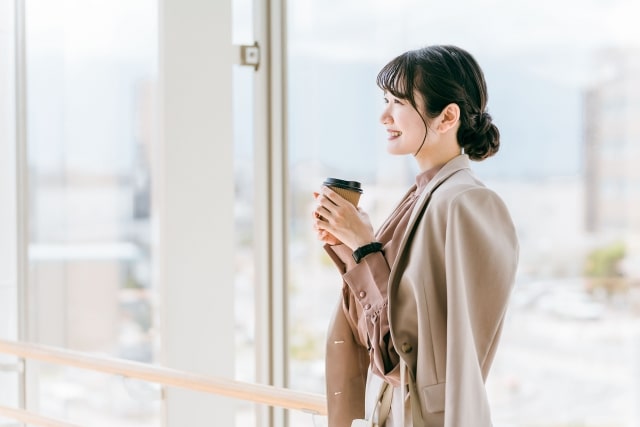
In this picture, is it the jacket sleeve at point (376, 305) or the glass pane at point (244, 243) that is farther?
the glass pane at point (244, 243)

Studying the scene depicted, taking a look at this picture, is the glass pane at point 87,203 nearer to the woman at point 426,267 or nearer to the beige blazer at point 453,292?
the woman at point 426,267

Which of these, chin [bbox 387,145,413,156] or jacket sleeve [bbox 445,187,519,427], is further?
chin [bbox 387,145,413,156]

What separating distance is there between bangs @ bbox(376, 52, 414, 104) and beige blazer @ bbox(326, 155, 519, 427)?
0.48 feet

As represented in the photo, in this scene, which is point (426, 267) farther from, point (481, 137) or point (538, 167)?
point (538, 167)

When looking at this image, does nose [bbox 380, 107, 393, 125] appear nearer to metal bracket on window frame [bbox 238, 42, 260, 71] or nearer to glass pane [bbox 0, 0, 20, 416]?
metal bracket on window frame [bbox 238, 42, 260, 71]

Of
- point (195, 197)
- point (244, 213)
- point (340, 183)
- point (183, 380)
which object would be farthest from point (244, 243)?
point (340, 183)

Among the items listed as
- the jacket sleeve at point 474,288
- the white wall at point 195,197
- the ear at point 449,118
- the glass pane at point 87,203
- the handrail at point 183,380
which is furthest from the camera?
the glass pane at point 87,203

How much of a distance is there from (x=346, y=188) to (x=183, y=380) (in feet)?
2.94

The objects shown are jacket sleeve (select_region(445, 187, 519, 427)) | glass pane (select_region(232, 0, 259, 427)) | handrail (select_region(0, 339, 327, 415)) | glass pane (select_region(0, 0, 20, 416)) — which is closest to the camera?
jacket sleeve (select_region(445, 187, 519, 427))

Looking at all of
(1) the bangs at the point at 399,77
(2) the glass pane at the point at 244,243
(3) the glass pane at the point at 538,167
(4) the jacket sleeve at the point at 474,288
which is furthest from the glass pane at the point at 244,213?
(4) the jacket sleeve at the point at 474,288

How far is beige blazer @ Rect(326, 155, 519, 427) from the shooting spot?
110 cm

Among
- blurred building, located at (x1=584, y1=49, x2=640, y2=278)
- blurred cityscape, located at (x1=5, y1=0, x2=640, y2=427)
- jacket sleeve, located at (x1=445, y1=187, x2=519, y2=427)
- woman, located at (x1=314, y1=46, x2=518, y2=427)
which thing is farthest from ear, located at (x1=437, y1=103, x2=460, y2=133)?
blurred building, located at (x1=584, y1=49, x2=640, y2=278)

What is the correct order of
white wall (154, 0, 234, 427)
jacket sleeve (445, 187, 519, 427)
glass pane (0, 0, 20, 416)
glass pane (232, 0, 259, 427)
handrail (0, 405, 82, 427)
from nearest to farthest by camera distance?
jacket sleeve (445, 187, 519, 427), handrail (0, 405, 82, 427), white wall (154, 0, 234, 427), glass pane (232, 0, 259, 427), glass pane (0, 0, 20, 416)

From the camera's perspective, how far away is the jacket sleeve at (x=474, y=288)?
109 cm
